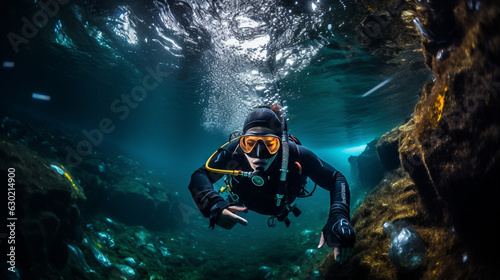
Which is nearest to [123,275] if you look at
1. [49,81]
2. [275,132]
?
[275,132]


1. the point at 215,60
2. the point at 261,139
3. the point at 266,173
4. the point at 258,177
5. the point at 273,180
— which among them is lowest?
the point at 273,180

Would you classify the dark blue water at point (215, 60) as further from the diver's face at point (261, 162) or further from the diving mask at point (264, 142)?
the diver's face at point (261, 162)

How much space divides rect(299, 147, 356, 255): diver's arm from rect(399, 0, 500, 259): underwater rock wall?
1.10m

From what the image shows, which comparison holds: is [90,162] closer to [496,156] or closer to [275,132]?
[275,132]

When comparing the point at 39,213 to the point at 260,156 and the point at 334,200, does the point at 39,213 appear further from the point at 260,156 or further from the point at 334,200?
the point at 334,200

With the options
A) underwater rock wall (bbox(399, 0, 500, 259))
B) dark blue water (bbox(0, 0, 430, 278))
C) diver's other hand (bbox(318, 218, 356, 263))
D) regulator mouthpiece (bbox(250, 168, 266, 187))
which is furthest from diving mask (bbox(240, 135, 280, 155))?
dark blue water (bbox(0, 0, 430, 278))

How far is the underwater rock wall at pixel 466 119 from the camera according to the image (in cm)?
149

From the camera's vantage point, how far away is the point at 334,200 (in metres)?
3.20

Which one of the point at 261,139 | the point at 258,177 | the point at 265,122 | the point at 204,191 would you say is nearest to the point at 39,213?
the point at 204,191

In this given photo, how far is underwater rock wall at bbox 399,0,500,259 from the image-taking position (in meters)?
1.49

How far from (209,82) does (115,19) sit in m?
5.23

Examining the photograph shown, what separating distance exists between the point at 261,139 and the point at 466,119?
2585 millimetres

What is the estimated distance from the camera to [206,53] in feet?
28.8

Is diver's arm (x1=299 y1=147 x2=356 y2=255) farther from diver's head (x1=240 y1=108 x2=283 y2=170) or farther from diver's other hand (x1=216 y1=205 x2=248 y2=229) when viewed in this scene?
diver's other hand (x1=216 y1=205 x2=248 y2=229)
